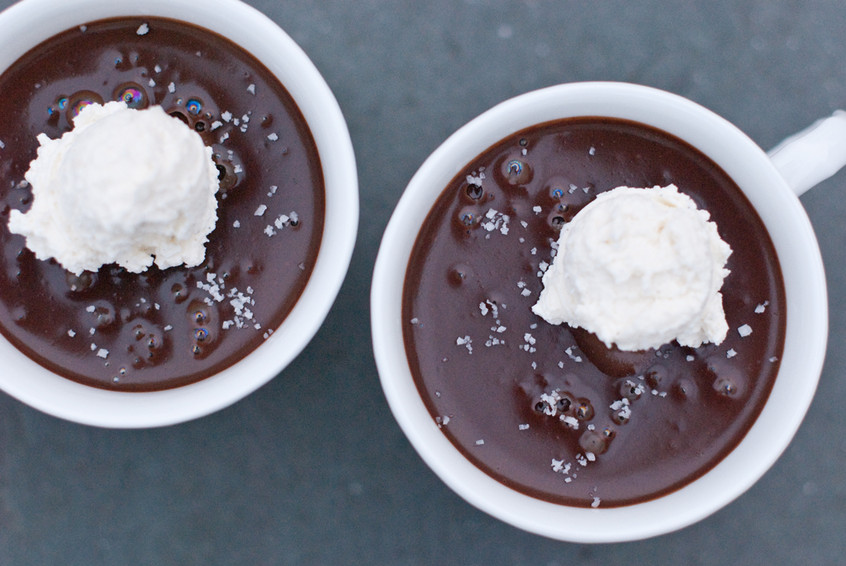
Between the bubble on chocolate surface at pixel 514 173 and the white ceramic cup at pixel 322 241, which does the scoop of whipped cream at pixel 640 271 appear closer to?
the bubble on chocolate surface at pixel 514 173

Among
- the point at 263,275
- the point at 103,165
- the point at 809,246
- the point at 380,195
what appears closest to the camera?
the point at 103,165

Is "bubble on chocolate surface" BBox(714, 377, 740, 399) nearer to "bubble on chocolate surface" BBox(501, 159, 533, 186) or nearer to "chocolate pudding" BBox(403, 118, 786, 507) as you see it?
"chocolate pudding" BBox(403, 118, 786, 507)

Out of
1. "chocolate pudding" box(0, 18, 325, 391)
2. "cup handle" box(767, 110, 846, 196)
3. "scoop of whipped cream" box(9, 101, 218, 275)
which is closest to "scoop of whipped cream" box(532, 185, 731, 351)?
"cup handle" box(767, 110, 846, 196)

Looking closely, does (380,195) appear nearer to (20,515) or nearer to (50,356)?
(50,356)

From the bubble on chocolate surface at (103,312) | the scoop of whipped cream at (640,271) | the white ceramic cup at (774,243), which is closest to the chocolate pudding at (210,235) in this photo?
the bubble on chocolate surface at (103,312)

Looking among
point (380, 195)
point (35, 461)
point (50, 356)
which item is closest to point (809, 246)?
point (380, 195)

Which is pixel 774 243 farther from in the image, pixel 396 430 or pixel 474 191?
pixel 396 430
